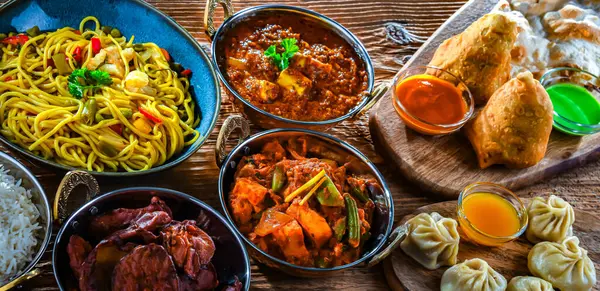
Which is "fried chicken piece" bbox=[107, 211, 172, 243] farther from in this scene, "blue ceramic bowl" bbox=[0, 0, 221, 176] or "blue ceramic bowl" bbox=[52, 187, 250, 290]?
"blue ceramic bowl" bbox=[0, 0, 221, 176]

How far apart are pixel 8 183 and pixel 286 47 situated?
68.1 inches

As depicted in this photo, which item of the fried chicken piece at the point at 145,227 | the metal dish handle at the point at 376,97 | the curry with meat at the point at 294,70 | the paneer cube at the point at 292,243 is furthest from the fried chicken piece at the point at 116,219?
the metal dish handle at the point at 376,97

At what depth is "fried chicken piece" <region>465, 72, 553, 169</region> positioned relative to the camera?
3.16 m

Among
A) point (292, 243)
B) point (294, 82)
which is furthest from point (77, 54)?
point (292, 243)

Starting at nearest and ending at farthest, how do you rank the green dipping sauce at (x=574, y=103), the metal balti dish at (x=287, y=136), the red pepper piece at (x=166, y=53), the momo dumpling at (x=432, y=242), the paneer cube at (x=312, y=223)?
the metal balti dish at (x=287, y=136) → the paneer cube at (x=312, y=223) → the momo dumpling at (x=432, y=242) → the red pepper piece at (x=166, y=53) → the green dipping sauce at (x=574, y=103)

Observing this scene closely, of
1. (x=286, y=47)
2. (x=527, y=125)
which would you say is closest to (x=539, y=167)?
(x=527, y=125)

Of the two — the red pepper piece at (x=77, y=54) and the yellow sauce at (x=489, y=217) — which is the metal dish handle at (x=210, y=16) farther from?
the yellow sauce at (x=489, y=217)

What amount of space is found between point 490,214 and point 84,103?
2270mm

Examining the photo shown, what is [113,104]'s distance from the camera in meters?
2.85

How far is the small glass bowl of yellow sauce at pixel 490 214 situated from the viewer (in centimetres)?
290

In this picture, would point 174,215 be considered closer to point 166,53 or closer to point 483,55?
point 166,53

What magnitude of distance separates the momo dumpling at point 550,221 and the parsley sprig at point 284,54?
1.67 metres

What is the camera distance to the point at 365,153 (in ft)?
11.1

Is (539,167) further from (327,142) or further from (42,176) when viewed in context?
(42,176)
